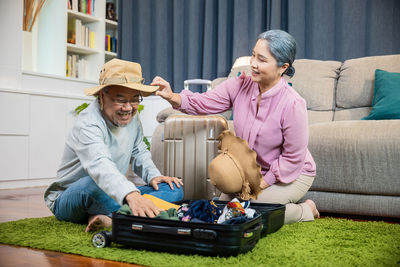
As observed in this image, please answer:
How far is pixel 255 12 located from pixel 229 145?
2436mm

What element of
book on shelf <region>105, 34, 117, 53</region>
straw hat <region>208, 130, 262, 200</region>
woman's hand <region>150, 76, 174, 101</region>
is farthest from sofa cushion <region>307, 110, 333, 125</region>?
book on shelf <region>105, 34, 117, 53</region>

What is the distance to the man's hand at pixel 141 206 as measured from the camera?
1.26 m

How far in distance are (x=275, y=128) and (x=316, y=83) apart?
4.06 ft

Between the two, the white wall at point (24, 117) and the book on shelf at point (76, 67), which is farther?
the book on shelf at point (76, 67)

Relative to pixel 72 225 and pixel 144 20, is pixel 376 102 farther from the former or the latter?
pixel 144 20

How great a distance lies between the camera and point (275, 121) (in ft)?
5.70

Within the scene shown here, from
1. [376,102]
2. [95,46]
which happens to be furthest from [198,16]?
[376,102]

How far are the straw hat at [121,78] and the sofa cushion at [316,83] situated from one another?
1591 mm

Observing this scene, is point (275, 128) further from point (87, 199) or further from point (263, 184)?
point (87, 199)


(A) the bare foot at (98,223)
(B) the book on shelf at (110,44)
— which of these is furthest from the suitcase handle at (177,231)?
(B) the book on shelf at (110,44)

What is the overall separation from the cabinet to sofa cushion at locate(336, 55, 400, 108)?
257cm

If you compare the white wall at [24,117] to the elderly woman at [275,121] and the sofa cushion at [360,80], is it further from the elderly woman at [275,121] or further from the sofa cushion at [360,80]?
the sofa cushion at [360,80]

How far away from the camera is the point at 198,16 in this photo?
13.9ft

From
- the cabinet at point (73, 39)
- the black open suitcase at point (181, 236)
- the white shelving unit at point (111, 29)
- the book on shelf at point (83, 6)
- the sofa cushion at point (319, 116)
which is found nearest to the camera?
the black open suitcase at point (181, 236)
